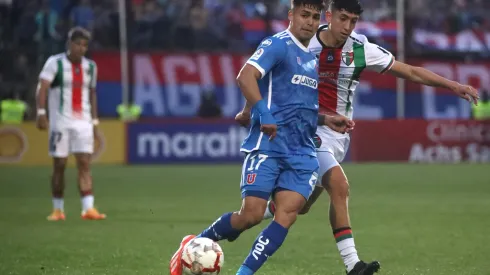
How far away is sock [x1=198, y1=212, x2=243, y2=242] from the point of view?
24.6ft

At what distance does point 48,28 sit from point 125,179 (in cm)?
539

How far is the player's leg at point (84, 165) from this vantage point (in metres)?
13.3

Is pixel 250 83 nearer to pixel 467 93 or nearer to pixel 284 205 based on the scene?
pixel 284 205

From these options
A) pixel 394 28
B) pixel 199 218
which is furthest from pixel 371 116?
pixel 199 218

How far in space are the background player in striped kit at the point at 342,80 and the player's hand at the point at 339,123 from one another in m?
0.39

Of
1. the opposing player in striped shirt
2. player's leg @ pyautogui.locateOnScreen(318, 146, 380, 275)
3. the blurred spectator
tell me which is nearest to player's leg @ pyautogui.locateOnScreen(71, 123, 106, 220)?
the opposing player in striped shirt

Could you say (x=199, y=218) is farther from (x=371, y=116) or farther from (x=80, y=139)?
(x=371, y=116)

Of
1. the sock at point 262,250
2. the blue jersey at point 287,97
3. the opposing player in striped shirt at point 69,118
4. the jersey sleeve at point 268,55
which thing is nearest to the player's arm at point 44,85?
the opposing player in striped shirt at point 69,118

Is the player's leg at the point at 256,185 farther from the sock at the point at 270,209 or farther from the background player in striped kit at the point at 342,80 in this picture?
the sock at the point at 270,209

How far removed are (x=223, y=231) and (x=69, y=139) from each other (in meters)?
6.33

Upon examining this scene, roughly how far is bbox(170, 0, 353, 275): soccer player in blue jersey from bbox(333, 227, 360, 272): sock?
0.86 m

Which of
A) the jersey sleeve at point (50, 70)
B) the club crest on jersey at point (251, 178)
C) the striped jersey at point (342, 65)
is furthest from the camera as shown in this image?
the jersey sleeve at point (50, 70)

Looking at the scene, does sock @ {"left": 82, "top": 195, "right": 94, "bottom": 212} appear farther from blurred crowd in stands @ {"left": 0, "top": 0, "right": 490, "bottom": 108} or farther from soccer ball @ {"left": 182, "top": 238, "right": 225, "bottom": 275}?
blurred crowd in stands @ {"left": 0, "top": 0, "right": 490, "bottom": 108}

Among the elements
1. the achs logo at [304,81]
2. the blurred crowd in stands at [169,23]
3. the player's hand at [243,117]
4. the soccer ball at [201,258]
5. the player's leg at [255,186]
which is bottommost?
the soccer ball at [201,258]
